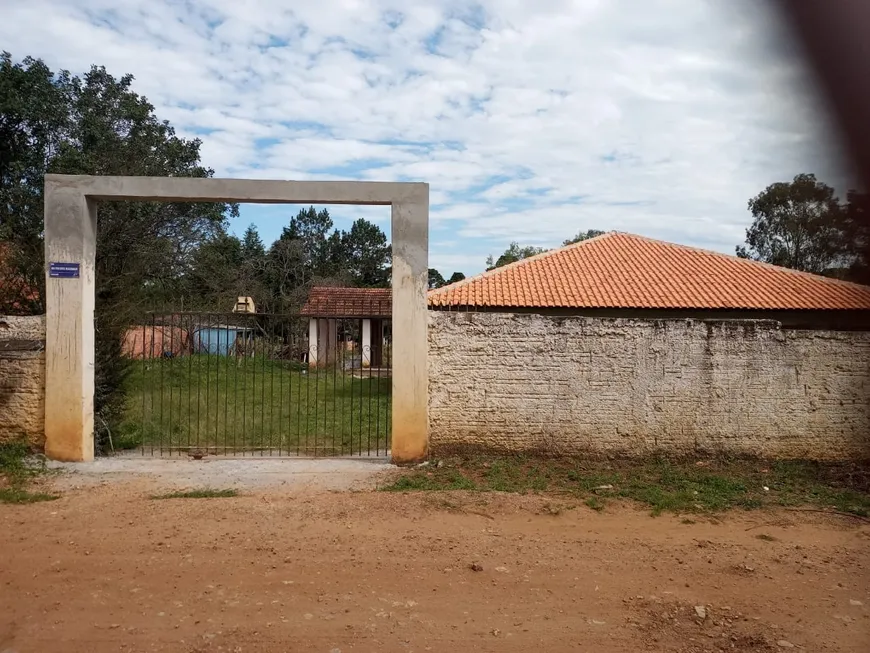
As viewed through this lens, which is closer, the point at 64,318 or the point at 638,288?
the point at 64,318

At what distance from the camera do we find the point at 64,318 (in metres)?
6.88

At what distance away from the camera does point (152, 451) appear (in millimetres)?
7633

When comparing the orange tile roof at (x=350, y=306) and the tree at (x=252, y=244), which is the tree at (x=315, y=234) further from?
the orange tile roof at (x=350, y=306)

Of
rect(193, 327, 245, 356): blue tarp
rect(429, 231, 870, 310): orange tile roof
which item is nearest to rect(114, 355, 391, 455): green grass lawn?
rect(193, 327, 245, 356): blue tarp

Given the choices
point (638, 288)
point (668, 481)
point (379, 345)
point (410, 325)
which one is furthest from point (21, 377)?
point (638, 288)

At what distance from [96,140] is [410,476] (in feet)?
48.1

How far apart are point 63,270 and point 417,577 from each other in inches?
210

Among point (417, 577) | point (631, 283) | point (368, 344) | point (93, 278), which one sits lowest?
point (417, 577)

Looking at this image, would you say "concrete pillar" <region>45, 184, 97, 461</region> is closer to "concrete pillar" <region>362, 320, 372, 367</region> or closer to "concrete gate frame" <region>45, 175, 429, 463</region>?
"concrete gate frame" <region>45, 175, 429, 463</region>

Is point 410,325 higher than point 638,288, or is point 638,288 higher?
point 638,288

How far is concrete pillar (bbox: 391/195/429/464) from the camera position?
23.0 ft

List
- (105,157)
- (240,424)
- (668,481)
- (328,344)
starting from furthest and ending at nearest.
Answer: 1. (105,157)
2. (240,424)
3. (328,344)
4. (668,481)

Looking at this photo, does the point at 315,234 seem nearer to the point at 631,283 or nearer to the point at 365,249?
the point at 365,249

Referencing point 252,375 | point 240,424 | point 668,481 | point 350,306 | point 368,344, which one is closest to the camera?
point 668,481
